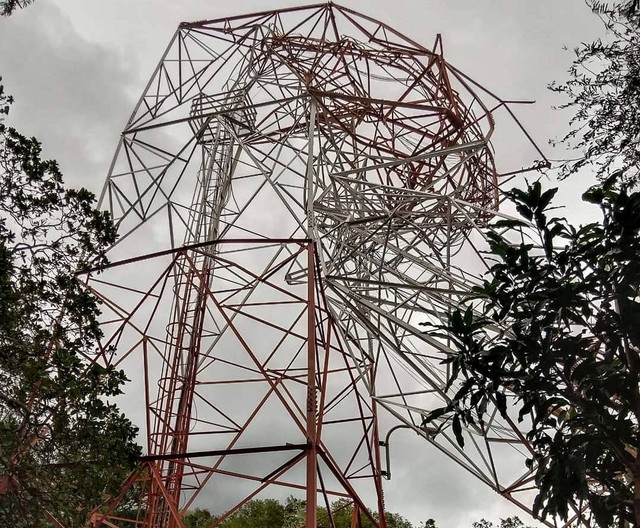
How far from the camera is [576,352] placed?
24.2 feet

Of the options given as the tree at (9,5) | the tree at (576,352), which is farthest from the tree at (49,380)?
the tree at (576,352)

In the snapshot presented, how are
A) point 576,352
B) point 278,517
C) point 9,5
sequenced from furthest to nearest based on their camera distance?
point 278,517 → point 9,5 → point 576,352

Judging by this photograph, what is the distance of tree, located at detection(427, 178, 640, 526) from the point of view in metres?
7.25

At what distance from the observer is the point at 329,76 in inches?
700

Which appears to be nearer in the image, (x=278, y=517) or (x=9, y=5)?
(x=9, y=5)

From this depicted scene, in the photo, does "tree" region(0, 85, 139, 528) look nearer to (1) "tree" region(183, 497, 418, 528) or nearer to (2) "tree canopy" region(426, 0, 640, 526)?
(2) "tree canopy" region(426, 0, 640, 526)

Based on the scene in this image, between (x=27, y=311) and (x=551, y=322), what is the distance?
6.73 m

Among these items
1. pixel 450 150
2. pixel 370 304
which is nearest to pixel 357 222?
pixel 370 304

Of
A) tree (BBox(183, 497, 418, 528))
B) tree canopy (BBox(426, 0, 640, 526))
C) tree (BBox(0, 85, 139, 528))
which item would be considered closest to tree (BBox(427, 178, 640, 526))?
tree canopy (BBox(426, 0, 640, 526))

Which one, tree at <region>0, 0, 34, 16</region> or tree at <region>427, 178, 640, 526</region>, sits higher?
tree at <region>0, 0, 34, 16</region>

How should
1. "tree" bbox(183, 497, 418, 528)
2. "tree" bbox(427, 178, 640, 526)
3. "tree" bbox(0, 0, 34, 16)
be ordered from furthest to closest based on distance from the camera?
1. "tree" bbox(183, 497, 418, 528)
2. "tree" bbox(0, 0, 34, 16)
3. "tree" bbox(427, 178, 640, 526)

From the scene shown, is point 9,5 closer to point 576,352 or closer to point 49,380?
point 49,380

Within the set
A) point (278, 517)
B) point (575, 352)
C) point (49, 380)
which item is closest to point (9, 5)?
point (49, 380)

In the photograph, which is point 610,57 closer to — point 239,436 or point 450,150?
point 450,150
